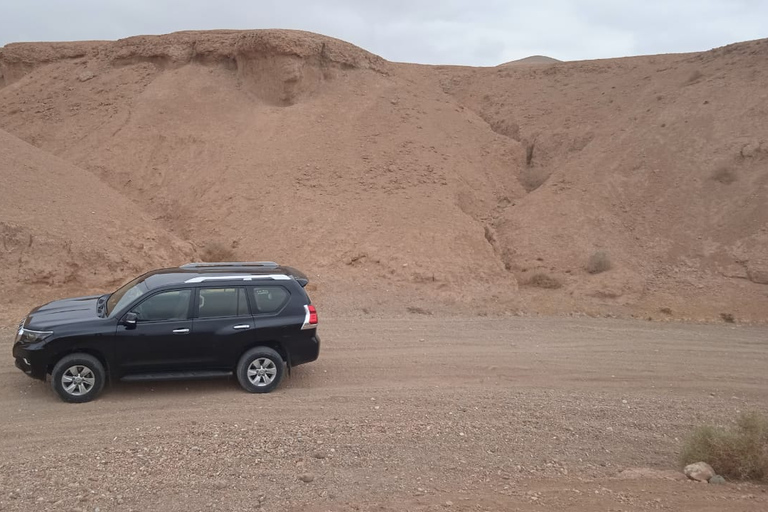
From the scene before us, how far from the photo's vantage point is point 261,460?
19.4 ft

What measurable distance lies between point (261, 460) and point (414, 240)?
40.1 feet

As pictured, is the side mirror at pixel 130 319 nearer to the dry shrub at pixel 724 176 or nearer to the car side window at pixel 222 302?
the car side window at pixel 222 302

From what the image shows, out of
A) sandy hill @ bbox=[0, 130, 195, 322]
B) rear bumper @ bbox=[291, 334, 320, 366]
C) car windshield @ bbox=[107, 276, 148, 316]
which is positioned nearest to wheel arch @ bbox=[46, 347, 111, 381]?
car windshield @ bbox=[107, 276, 148, 316]

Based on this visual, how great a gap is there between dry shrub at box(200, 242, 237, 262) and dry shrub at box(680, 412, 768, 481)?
13.5 m

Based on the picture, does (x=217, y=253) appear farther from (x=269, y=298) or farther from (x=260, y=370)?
(x=260, y=370)

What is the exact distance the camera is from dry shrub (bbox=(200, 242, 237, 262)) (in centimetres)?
1734

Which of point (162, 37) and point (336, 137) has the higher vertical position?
point (162, 37)

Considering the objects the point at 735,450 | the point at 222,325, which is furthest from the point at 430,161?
the point at 735,450

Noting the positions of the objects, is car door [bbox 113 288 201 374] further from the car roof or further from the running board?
the car roof

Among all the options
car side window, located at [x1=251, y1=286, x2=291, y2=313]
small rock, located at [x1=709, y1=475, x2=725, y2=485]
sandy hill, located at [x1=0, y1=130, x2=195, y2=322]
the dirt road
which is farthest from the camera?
sandy hill, located at [x1=0, y1=130, x2=195, y2=322]

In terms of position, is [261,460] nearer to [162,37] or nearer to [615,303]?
[615,303]

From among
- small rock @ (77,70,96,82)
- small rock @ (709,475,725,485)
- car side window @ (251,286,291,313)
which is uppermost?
small rock @ (77,70,96,82)

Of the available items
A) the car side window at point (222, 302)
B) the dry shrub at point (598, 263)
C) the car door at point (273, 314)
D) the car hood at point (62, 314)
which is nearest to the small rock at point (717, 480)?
the car door at point (273, 314)

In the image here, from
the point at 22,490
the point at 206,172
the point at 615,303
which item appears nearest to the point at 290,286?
the point at 22,490
